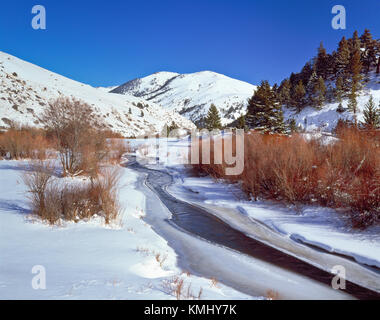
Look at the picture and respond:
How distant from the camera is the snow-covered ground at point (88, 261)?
334cm

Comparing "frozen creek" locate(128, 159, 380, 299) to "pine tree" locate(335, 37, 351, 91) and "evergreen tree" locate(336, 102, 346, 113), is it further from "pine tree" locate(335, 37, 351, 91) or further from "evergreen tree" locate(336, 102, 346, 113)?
"pine tree" locate(335, 37, 351, 91)

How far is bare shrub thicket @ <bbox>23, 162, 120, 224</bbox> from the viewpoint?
261 inches

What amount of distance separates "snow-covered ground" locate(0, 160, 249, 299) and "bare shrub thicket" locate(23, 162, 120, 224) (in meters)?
0.28

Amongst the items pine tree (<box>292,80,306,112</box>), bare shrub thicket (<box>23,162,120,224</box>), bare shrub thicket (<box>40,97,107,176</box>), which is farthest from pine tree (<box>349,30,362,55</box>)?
bare shrub thicket (<box>23,162,120,224</box>)

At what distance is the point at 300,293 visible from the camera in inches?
176

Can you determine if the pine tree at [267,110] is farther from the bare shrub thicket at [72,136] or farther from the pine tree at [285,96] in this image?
the pine tree at [285,96]

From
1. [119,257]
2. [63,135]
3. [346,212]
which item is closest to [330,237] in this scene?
[346,212]

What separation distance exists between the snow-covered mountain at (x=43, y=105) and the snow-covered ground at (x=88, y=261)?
28.8 metres

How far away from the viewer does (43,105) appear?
37688 millimetres

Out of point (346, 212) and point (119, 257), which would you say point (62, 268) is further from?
point (346, 212)

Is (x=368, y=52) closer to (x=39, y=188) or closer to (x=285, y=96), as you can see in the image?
(x=285, y=96)

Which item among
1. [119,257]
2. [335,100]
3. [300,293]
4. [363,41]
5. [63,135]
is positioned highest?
[363,41]

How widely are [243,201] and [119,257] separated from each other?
7141 mm

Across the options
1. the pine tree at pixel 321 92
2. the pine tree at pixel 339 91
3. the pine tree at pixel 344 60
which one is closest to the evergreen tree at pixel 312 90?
the pine tree at pixel 321 92
